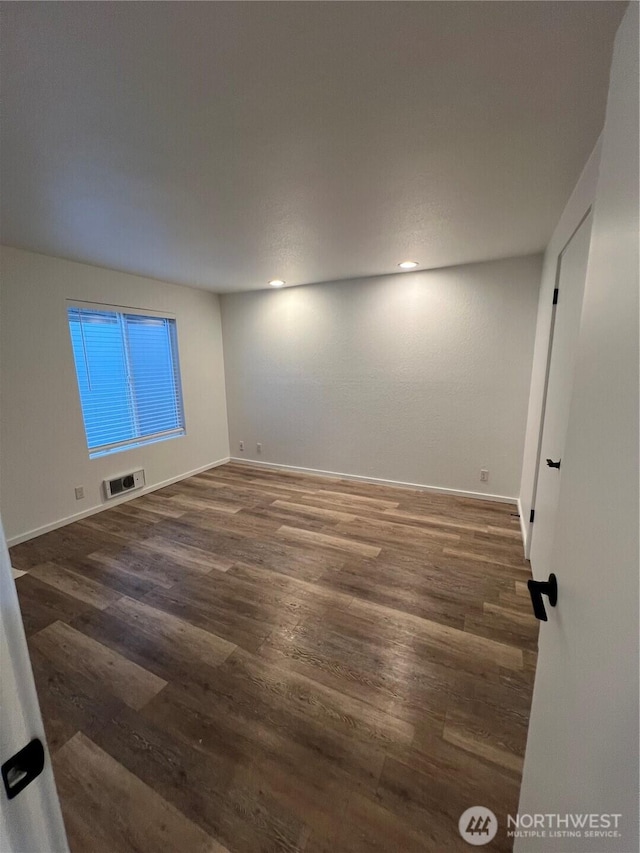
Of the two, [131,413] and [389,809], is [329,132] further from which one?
[131,413]

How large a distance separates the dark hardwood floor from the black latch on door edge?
910 millimetres

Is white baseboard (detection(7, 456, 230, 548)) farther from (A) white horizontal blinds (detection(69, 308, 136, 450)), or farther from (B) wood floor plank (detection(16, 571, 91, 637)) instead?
(A) white horizontal blinds (detection(69, 308, 136, 450))

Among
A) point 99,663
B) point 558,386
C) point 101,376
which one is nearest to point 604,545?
point 558,386

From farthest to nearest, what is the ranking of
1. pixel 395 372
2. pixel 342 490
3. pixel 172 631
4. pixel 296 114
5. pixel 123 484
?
1. pixel 342 490
2. pixel 395 372
3. pixel 123 484
4. pixel 172 631
5. pixel 296 114

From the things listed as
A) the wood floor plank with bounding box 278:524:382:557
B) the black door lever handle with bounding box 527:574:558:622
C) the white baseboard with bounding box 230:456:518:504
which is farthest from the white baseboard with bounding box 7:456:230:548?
the black door lever handle with bounding box 527:574:558:622

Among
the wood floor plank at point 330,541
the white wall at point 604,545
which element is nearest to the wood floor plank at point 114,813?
the white wall at point 604,545

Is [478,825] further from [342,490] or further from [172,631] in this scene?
[342,490]

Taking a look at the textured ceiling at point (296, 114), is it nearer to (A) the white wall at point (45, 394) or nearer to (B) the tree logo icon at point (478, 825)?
(A) the white wall at point (45, 394)

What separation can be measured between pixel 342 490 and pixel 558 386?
2474mm

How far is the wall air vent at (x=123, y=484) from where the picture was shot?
345 cm

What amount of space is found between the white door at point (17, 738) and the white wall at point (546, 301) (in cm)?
229

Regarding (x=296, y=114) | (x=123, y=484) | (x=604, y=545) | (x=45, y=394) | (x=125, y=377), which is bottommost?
(x=123, y=484)

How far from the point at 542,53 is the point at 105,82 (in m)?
1.34

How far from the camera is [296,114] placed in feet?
3.98
